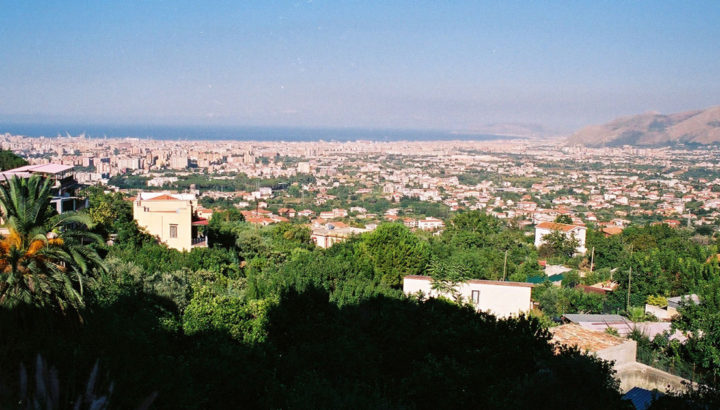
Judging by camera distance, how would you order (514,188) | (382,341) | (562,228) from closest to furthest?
(382,341) → (562,228) → (514,188)

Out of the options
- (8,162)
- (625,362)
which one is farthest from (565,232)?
(8,162)

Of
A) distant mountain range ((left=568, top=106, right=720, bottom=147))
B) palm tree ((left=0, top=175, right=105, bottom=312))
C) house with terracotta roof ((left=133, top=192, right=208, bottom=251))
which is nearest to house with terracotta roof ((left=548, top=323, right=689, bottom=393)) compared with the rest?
palm tree ((left=0, top=175, right=105, bottom=312))

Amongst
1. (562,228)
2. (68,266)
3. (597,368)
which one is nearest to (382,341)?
(597,368)

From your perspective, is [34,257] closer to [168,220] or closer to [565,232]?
[168,220]

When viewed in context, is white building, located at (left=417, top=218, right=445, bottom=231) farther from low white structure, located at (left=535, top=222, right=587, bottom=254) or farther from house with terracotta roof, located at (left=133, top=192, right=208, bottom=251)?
house with terracotta roof, located at (left=133, top=192, right=208, bottom=251)

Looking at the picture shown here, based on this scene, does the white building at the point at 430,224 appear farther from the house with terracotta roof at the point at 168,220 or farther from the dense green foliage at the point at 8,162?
the house with terracotta roof at the point at 168,220

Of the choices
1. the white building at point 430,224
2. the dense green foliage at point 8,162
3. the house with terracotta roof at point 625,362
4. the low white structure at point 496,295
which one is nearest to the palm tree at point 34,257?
the house with terracotta roof at point 625,362

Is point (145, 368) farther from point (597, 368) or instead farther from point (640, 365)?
point (640, 365)
